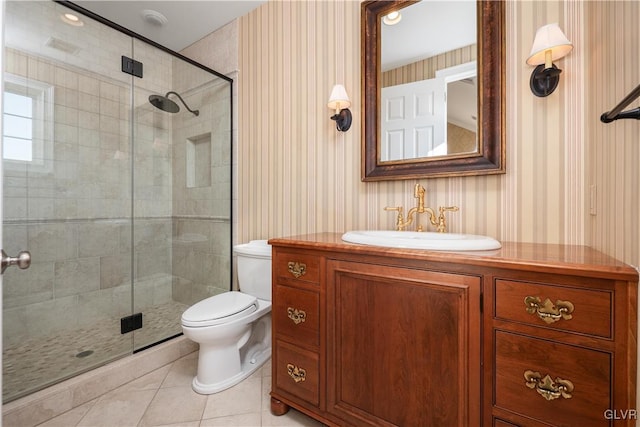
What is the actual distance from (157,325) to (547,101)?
8.43 feet

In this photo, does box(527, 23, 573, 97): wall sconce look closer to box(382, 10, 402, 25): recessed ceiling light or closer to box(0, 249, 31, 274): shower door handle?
box(382, 10, 402, 25): recessed ceiling light

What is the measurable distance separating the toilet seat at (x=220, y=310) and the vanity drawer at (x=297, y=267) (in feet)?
1.42

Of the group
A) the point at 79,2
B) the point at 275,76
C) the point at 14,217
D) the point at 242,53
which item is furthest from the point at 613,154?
the point at 79,2

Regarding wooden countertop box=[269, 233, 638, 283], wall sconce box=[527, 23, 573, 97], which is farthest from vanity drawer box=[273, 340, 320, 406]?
wall sconce box=[527, 23, 573, 97]

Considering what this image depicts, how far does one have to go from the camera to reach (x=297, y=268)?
1299mm

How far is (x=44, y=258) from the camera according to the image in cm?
174

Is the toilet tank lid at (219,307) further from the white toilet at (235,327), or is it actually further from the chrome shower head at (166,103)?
the chrome shower head at (166,103)

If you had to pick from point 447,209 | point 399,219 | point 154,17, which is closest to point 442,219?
point 447,209

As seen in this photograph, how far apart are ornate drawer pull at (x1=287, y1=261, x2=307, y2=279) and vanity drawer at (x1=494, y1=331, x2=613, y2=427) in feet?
2.40

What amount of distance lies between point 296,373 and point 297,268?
0.47 m

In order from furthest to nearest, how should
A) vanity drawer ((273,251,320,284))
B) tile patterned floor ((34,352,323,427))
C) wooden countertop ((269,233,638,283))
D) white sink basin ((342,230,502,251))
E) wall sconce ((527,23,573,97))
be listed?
tile patterned floor ((34,352,323,427)), vanity drawer ((273,251,320,284)), wall sconce ((527,23,573,97)), white sink basin ((342,230,502,251)), wooden countertop ((269,233,638,283))

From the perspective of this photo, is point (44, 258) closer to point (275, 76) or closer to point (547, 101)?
point (275, 76)

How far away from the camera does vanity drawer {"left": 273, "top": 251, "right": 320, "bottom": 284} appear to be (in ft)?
4.09

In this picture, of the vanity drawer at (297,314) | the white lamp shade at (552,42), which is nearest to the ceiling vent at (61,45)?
the vanity drawer at (297,314)
